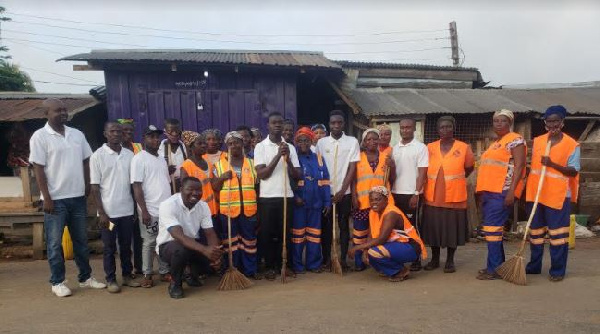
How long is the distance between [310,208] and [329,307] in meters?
1.23

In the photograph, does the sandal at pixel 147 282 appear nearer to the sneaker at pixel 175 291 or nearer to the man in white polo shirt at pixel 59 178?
the sneaker at pixel 175 291

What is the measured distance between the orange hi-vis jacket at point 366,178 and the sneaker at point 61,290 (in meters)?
3.18

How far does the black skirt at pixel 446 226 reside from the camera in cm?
Result: 463

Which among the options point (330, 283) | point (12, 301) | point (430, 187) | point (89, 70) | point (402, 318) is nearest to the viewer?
point (402, 318)

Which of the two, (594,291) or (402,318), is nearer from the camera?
(402,318)

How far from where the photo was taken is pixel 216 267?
411 cm

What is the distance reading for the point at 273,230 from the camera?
14.9 feet

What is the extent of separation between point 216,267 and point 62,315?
1385mm

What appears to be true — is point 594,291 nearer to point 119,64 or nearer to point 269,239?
point 269,239

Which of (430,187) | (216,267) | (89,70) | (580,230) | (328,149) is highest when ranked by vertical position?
(89,70)

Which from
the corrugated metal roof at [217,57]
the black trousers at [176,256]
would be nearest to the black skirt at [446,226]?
the black trousers at [176,256]

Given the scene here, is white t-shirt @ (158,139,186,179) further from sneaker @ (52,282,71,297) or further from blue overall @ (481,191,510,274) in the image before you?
blue overall @ (481,191,510,274)

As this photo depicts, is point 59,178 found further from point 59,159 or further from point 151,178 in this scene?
point 151,178

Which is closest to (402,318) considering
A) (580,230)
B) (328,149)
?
(328,149)
